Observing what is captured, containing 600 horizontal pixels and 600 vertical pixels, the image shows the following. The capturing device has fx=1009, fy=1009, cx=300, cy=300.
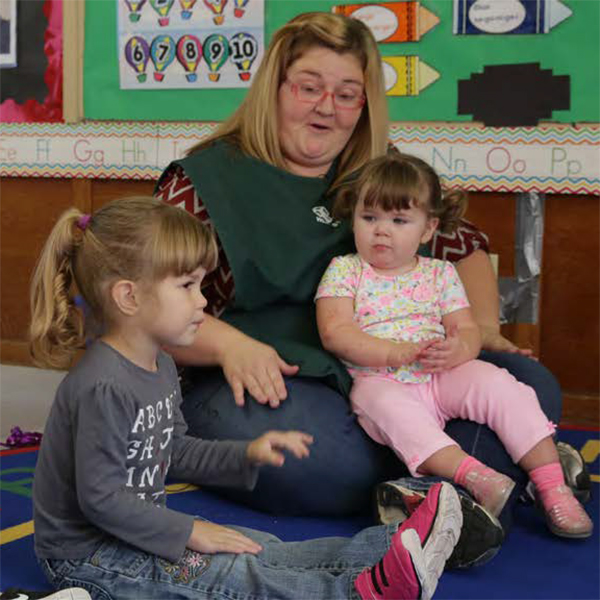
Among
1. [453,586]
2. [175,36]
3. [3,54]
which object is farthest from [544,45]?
[3,54]

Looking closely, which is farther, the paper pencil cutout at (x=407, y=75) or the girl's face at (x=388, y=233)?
the paper pencil cutout at (x=407, y=75)

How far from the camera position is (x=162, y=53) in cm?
320

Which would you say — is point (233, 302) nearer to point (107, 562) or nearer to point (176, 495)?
point (176, 495)

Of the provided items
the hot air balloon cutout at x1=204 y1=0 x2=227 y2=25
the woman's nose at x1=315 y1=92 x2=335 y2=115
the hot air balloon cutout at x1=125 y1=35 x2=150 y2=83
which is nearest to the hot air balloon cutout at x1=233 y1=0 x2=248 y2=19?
the hot air balloon cutout at x1=204 y1=0 x2=227 y2=25

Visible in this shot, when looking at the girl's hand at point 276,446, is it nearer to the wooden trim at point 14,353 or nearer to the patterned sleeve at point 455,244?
the patterned sleeve at point 455,244

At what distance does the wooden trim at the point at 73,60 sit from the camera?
3295 millimetres

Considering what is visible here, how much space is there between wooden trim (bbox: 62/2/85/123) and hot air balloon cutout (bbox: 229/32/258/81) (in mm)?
561

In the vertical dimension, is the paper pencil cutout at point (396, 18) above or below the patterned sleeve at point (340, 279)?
above

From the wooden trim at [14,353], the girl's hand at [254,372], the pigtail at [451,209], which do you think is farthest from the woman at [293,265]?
the wooden trim at [14,353]

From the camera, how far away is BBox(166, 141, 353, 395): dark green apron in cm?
194

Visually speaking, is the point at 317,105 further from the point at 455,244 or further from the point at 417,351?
the point at 417,351

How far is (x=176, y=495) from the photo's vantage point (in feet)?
6.35

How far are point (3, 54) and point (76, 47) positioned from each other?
0.32m

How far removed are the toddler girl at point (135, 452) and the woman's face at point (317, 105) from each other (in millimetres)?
689
